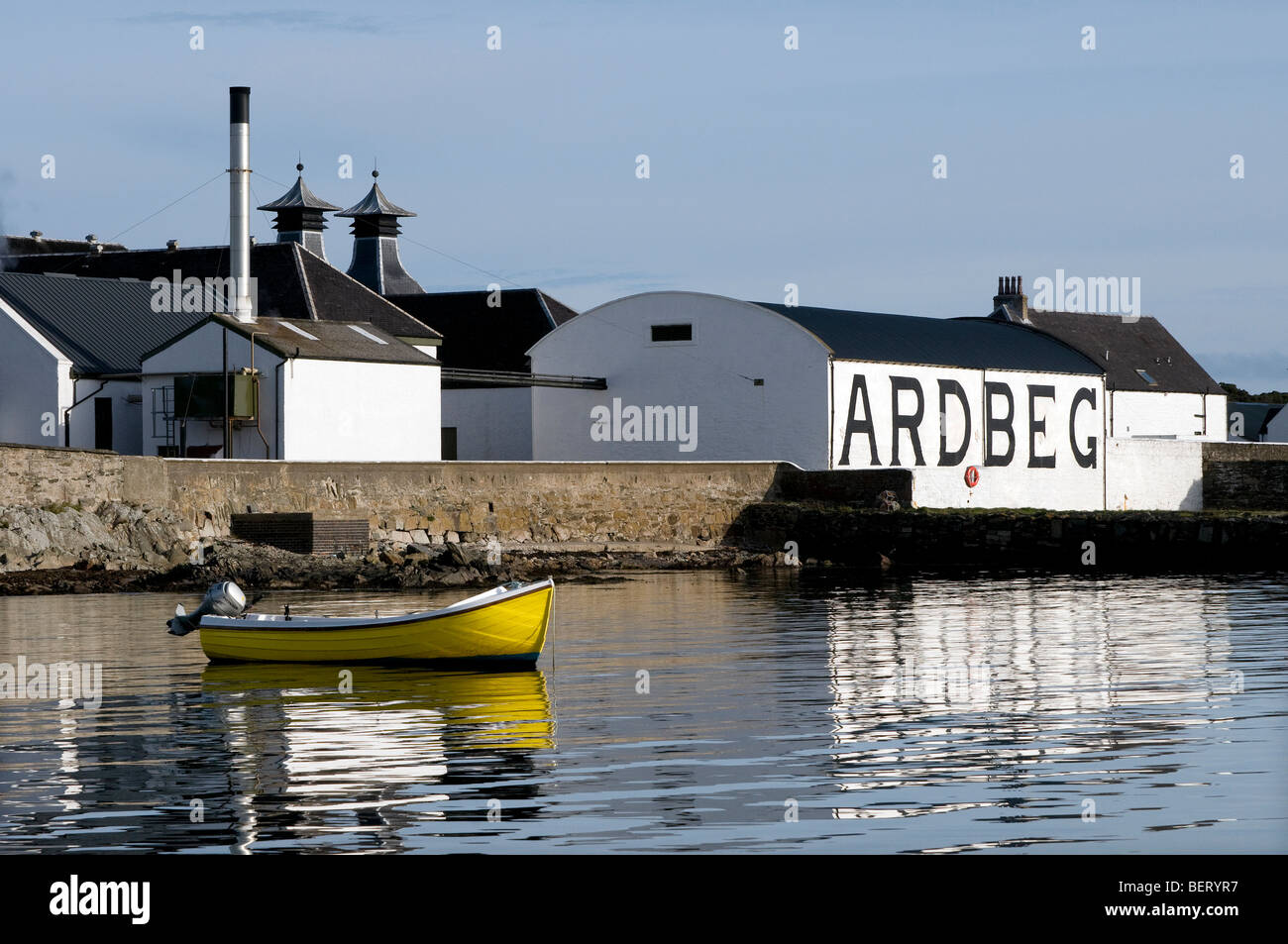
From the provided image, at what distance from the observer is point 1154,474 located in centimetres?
6188

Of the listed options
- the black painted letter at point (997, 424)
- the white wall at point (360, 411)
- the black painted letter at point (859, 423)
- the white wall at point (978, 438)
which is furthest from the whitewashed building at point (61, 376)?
the black painted letter at point (997, 424)

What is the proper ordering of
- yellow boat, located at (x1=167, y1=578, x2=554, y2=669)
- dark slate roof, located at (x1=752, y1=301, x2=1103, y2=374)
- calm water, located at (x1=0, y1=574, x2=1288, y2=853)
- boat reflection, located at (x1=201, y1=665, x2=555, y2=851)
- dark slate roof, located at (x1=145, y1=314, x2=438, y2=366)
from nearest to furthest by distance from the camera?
calm water, located at (x1=0, y1=574, x2=1288, y2=853), boat reflection, located at (x1=201, y1=665, x2=555, y2=851), yellow boat, located at (x1=167, y1=578, x2=554, y2=669), dark slate roof, located at (x1=145, y1=314, x2=438, y2=366), dark slate roof, located at (x1=752, y1=301, x2=1103, y2=374)

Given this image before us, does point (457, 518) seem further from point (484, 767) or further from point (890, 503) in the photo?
Result: point (484, 767)

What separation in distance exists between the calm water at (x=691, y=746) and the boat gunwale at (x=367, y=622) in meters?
0.58

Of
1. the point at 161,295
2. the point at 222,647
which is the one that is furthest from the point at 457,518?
the point at 222,647

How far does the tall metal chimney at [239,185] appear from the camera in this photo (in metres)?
54.5

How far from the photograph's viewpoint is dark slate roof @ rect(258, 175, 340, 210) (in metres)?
91.4

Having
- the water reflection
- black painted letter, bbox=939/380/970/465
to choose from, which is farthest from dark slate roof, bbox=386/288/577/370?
the water reflection

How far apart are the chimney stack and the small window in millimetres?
29410

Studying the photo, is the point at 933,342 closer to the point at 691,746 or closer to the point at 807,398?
the point at 807,398

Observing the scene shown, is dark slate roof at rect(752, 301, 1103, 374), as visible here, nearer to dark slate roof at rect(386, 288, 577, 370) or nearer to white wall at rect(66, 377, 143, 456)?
dark slate roof at rect(386, 288, 577, 370)

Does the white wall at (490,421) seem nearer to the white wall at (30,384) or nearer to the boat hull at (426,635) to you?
the white wall at (30,384)

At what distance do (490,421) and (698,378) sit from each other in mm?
7775

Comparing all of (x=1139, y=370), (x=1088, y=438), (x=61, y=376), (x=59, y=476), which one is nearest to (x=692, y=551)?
(x=59, y=476)
